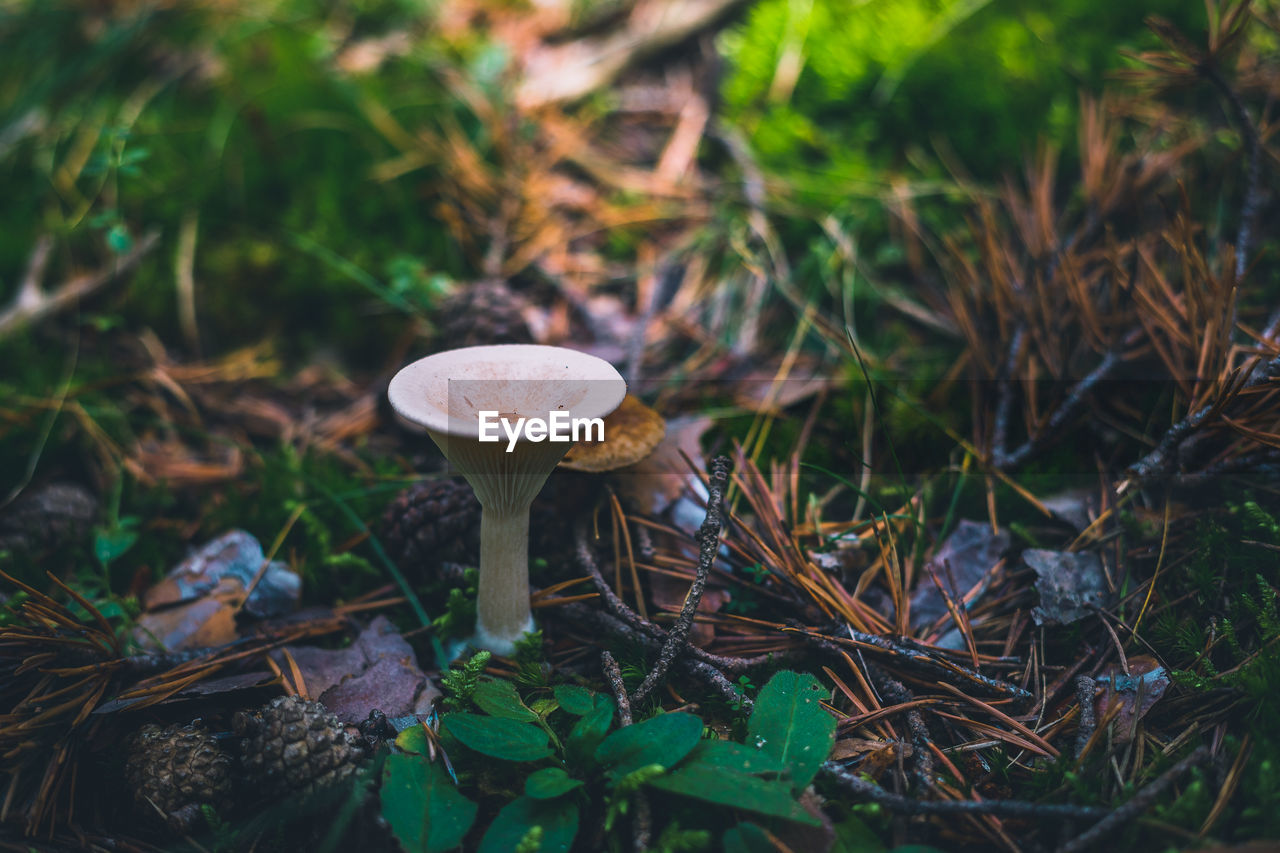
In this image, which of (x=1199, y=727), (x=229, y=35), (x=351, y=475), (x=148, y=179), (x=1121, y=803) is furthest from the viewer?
(x=229, y=35)

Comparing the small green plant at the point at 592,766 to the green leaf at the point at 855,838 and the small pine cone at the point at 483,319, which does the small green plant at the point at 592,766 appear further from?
the small pine cone at the point at 483,319

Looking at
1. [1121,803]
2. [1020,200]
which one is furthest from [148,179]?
[1121,803]


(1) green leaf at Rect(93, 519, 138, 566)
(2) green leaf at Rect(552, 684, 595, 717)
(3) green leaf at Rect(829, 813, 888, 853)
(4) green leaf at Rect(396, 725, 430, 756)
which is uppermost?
(1) green leaf at Rect(93, 519, 138, 566)

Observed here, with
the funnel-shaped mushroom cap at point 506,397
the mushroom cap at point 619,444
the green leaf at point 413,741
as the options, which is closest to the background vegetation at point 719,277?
the green leaf at point 413,741

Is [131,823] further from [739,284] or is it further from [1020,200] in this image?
[1020,200]

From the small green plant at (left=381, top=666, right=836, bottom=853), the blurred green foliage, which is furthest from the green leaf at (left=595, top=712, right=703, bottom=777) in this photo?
the blurred green foliage

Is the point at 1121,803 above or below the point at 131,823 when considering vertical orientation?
above

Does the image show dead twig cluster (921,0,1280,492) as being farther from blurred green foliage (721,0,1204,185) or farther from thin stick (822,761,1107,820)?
thin stick (822,761,1107,820)
